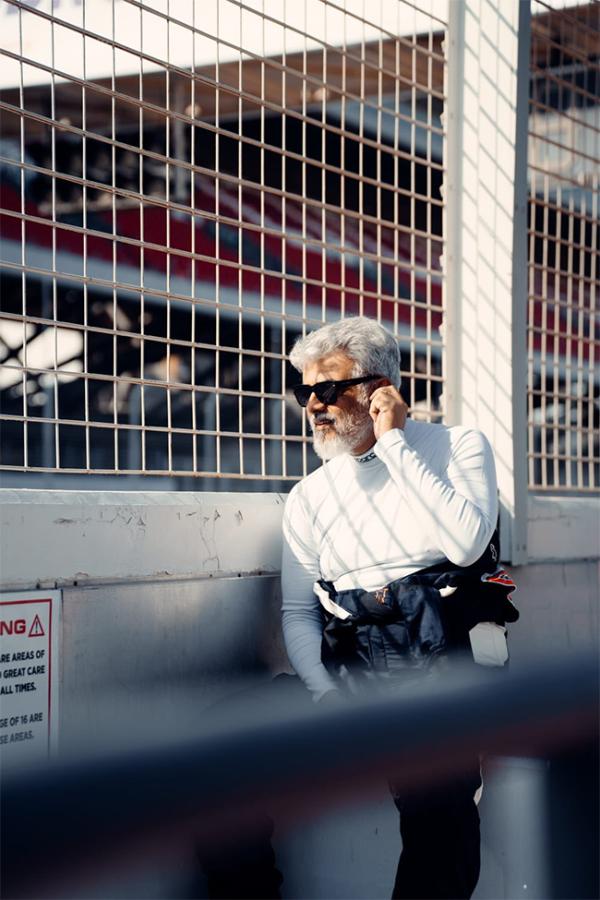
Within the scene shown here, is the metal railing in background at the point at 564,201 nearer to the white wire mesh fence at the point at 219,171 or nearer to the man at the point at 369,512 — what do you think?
the white wire mesh fence at the point at 219,171

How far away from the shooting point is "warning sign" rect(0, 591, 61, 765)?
2.61 m

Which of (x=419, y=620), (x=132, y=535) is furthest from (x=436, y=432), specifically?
(x=132, y=535)

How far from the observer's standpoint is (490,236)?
4.15 metres

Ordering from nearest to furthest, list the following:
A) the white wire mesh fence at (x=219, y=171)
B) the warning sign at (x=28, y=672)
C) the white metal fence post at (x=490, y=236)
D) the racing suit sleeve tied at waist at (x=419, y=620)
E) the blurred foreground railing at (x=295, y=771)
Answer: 1. the blurred foreground railing at (x=295, y=771)
2. the warning sign at (x=28, y=672)
3. the white wire mesh fence at (x=219, y=171)
4. the racing suit sleeve tied at waist at (x=419, y=620)
5. the white metal fence post at (x=490, y=236)

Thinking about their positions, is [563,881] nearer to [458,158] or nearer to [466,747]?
[466,747]

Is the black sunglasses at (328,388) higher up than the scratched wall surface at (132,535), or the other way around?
the black sunglasses at (328,388)

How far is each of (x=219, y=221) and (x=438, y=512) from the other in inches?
38.9

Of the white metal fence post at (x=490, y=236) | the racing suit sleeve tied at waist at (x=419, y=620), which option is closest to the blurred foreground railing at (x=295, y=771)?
the racing suit sleeve tied at waist at (x=419, y=620)

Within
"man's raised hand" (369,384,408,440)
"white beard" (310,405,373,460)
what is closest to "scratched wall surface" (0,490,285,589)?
"white beard" (310,405,373,460)

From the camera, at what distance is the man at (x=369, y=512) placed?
307 centimetres

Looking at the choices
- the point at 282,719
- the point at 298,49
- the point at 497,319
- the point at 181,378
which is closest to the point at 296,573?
the point at 497,319

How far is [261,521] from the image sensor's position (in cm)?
339

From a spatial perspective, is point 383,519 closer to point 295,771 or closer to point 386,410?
point 386,410

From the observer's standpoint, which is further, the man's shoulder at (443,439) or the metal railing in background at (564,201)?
the metal railing in background at (564,201)
